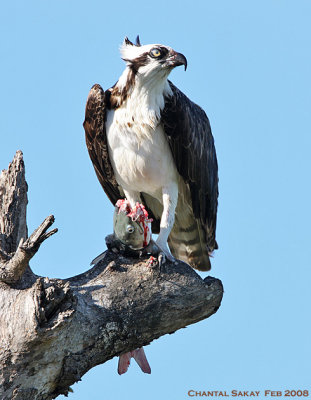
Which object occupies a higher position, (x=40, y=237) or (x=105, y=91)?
(x=105, y=91)

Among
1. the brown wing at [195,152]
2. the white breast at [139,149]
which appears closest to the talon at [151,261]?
the white breast at [139,149]

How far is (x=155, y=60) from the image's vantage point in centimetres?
862

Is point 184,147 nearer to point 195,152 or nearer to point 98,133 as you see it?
point 195,152

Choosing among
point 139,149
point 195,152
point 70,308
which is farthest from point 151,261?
point 195,152

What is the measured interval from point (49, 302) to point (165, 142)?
3167 millimetres

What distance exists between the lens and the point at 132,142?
8.74m

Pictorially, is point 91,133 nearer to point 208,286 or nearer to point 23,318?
point 208,286

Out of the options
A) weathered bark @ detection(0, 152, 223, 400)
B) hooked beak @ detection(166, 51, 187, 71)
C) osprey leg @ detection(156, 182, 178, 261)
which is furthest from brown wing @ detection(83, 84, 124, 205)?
weathered bark @ detection(0, 152, 223, 400)

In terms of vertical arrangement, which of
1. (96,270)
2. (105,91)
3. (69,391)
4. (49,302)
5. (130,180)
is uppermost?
(105,91)

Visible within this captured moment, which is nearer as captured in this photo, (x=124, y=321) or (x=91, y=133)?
(x=124, y=321)

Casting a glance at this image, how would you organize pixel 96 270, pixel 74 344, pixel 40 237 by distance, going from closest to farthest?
pixel 40 237, pixel 74 344, pixel 96 270

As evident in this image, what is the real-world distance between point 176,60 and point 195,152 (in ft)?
3.86

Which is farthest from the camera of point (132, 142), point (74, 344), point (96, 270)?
point (132, 142)

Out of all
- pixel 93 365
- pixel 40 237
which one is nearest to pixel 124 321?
pixel 93 365
